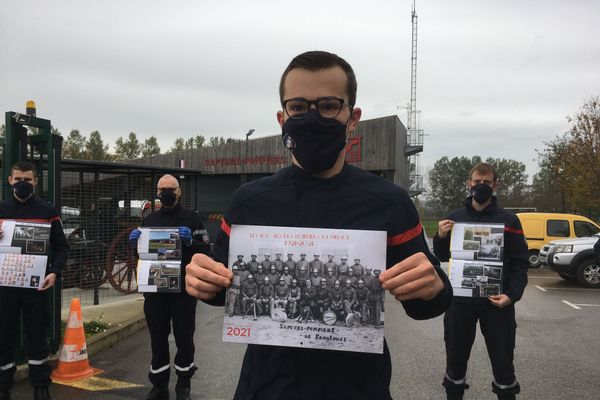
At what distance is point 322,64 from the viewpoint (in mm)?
1559

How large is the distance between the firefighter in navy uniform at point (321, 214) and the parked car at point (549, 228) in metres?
15.3

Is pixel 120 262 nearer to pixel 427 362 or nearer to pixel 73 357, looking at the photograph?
pixel 73 357

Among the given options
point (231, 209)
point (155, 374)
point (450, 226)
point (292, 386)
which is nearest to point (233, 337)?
point (292, 386)

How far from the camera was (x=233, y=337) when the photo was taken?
150 cm

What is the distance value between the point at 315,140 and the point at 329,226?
310 mm

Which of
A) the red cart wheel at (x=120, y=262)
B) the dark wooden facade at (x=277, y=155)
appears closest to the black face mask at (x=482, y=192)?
the red cart wheel at (x=120, y=262)

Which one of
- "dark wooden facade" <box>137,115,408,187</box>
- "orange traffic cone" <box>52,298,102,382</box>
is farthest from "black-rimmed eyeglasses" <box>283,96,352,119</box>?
"dark wooden facade" <box>137,115,408,187</box>

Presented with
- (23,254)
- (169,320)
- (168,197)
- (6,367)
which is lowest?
(6,367)

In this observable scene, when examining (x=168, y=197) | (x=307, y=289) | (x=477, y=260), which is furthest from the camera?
(x=168, y=197)

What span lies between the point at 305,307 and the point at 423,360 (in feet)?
16.0

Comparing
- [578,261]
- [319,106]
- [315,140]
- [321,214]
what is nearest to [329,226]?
[321,214]

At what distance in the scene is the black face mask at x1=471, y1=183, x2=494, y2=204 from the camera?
13.1ft

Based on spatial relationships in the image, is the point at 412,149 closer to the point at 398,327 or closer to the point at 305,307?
the point at 398,327

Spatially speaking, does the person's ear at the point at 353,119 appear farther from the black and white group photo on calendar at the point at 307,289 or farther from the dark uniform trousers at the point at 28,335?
the dark uniform trousers at the point at 28,335
